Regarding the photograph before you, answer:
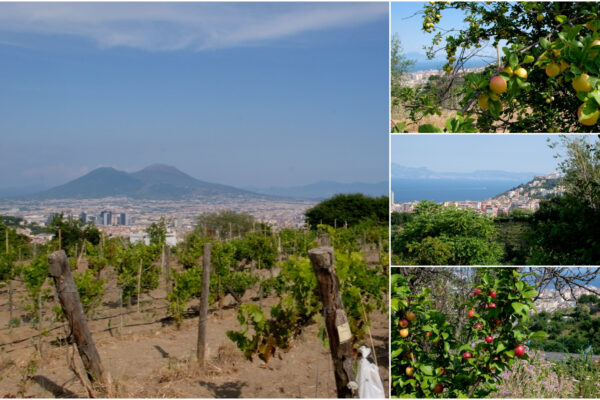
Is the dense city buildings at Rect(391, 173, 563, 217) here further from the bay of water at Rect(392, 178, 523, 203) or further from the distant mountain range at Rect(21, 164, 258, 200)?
the distant mountain range at Rect(21, 164, 258, 200)

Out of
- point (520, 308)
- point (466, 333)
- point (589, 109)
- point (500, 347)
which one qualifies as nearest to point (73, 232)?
point (466, 333)

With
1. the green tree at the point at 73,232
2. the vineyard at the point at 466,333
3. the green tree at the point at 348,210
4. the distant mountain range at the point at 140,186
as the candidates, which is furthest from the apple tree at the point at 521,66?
the distant mountain range at the point at 140,186

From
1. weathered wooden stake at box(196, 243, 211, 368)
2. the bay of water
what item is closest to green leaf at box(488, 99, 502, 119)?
the bay of water

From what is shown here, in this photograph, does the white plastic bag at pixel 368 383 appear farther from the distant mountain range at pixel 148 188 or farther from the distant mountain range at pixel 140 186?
the distant mountain range at pixel 140 186

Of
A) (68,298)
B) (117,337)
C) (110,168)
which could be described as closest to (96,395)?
(68,298)

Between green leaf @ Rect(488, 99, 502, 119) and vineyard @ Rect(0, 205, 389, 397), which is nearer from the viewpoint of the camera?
green leaf @ Rect(488, 99, 502, 119)

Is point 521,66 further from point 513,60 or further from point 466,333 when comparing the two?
point 466,333
